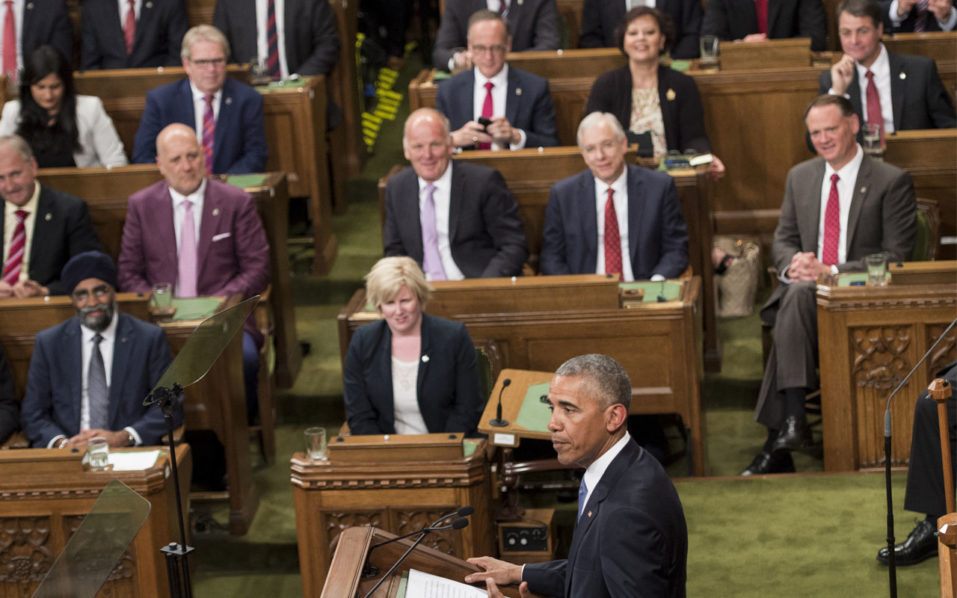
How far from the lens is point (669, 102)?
632cm

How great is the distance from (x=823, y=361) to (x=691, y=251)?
107 cm

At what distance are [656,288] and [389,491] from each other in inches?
64.1

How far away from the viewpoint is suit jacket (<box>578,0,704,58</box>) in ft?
23.7

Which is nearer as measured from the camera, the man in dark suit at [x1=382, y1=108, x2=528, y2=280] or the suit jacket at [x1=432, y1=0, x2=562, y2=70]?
the man in dark suit at [x1=382, y1=108, x2=528, y2=280]

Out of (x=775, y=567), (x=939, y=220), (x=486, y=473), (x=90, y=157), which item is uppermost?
(x=90, y=157)

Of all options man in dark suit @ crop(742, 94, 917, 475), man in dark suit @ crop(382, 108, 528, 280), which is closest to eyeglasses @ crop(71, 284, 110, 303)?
man in dark suit @ crop(382, 108, 528, 280)

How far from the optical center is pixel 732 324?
6375 mm

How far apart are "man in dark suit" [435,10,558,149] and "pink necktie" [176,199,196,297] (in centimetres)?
Result: 138

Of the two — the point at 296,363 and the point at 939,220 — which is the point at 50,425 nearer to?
the point at 296,363

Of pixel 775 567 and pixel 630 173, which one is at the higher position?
pixel 630 173

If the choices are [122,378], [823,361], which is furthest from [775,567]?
[122,378]

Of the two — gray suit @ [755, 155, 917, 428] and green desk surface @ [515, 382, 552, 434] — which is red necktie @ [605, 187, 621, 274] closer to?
gray suit @ [755, 155, 917, 428]

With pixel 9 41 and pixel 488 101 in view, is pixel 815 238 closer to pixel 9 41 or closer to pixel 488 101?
pixel 488 101

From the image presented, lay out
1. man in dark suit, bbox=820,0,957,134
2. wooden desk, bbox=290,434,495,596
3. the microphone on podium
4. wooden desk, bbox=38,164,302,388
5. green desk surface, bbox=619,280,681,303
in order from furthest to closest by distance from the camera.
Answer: man in dark suit, bbox=820,0,957,134, wooden desk, bbox=38,164,302,388, green desk surface, bbox=619,280,681,303, the microphone on podium, wooden desk, bbox=290,434,495,596
